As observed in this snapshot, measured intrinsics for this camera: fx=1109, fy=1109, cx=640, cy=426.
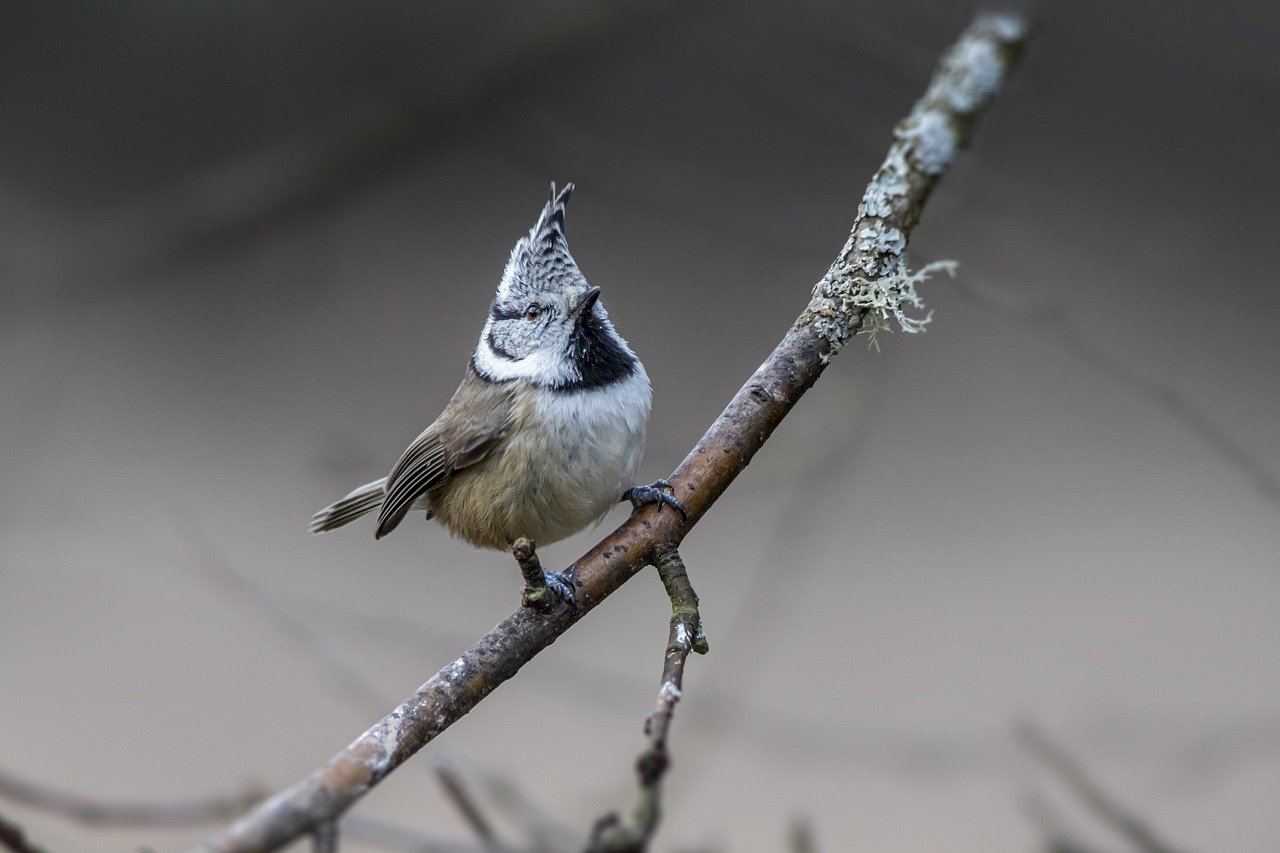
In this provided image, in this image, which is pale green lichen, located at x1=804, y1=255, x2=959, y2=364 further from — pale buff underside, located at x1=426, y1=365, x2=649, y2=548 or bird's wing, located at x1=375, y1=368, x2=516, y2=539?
bird's wing, located at x1=375, y1=368, x2=516, y2=539

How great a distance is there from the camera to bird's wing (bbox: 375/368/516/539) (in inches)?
82.0

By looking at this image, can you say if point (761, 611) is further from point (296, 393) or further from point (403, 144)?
point (296, 393)

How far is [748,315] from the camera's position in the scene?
380 cm

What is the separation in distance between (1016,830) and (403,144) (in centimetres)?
240

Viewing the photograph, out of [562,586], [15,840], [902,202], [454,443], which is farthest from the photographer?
[454,443]

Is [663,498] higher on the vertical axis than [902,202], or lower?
lower

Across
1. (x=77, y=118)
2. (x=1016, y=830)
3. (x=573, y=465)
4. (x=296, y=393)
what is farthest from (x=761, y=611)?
(x=77, y=118)

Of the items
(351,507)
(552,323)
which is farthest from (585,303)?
(351,507)

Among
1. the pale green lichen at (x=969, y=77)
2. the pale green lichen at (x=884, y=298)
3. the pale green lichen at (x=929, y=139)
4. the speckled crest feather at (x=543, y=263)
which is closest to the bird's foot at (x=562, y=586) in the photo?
the pale green lichen at (x=884, y=298)

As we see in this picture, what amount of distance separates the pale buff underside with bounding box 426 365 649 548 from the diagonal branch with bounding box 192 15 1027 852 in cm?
38

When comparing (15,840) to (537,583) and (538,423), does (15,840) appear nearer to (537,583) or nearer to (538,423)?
(537,583)

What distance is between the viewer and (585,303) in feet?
6.82

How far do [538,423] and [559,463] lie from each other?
0.30 ft

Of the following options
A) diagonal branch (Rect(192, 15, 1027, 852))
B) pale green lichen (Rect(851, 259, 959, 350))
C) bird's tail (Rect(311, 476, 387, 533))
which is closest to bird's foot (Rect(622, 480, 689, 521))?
diagonal branch (Rect(192, 15, 1027, 852))
